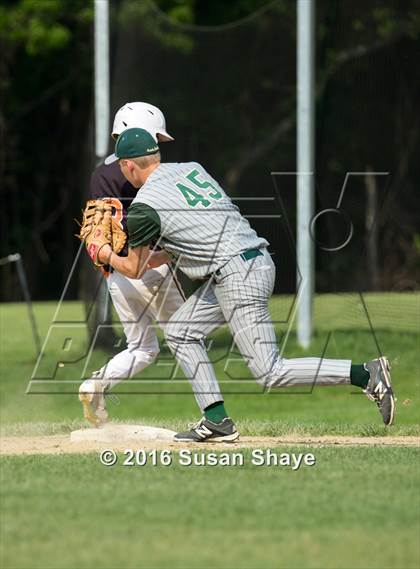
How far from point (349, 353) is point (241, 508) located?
27.7 feet

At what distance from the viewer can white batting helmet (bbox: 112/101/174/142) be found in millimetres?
9133

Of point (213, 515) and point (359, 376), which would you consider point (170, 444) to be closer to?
point (359, 376)

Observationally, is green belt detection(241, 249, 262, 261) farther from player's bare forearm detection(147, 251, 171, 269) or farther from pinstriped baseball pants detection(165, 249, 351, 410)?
player's bare forearm detection(147, 251, 171, 269)

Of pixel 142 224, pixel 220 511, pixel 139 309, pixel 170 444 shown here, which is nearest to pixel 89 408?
pixel 139 309

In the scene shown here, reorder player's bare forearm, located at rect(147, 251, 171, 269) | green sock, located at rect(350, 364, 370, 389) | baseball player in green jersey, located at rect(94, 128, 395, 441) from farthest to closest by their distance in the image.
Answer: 1. player's bare forearm, located at rect(147, 251, 171, 269)
2. green sock, located at rect(350, 364, 370, 389)
3. baseball player in green jersey, located at rect(94, 128, 395, 441)

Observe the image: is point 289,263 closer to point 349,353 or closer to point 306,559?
point 349,353

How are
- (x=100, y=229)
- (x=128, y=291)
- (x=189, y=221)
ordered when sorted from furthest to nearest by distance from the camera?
(x=128, y=291) < (x=100, y=229) < (x=189, y=221)

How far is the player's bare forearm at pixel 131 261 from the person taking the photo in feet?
27.9

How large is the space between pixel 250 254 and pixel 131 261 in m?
0.78

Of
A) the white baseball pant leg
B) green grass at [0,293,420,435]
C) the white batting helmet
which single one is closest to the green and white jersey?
the white batting helmet

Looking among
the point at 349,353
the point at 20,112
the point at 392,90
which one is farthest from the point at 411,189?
the point at 20,112

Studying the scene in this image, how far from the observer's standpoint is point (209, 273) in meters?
8.41

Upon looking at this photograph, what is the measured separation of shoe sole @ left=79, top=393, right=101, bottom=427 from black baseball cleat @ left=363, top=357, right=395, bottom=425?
2086 millimetres

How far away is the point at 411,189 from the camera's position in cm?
1636
